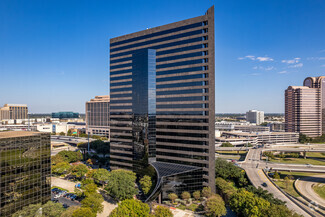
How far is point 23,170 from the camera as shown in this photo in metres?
49.2

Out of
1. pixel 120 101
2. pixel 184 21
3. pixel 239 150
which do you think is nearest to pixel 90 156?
pixel 120 101

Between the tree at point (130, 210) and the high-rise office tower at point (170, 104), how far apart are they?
15697mm

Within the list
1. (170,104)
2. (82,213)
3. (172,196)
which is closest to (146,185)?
(172,196)

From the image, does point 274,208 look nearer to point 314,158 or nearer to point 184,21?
point 184,21

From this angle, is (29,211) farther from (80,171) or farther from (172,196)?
(172,196)

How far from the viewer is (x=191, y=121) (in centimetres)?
7244

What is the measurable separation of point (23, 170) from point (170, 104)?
52.4m

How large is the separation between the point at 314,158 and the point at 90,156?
168646 millimetres

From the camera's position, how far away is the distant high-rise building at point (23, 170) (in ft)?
150

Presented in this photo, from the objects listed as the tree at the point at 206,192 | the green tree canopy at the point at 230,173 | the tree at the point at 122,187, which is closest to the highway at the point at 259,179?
the green tree canopy at the point at 230,173

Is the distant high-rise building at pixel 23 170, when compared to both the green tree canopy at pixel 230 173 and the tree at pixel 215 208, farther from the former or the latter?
the green tree canopy at pixel 230 173

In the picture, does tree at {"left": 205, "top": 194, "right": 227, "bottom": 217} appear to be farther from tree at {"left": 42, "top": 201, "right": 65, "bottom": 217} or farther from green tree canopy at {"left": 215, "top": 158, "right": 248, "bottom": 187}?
tree at {"left": 42, "top": 201, "right": 65, "bottom": 217}

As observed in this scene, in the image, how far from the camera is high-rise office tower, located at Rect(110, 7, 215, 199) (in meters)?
69.9

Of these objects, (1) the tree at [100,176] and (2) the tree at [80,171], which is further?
(2) the tree at [80,171]
